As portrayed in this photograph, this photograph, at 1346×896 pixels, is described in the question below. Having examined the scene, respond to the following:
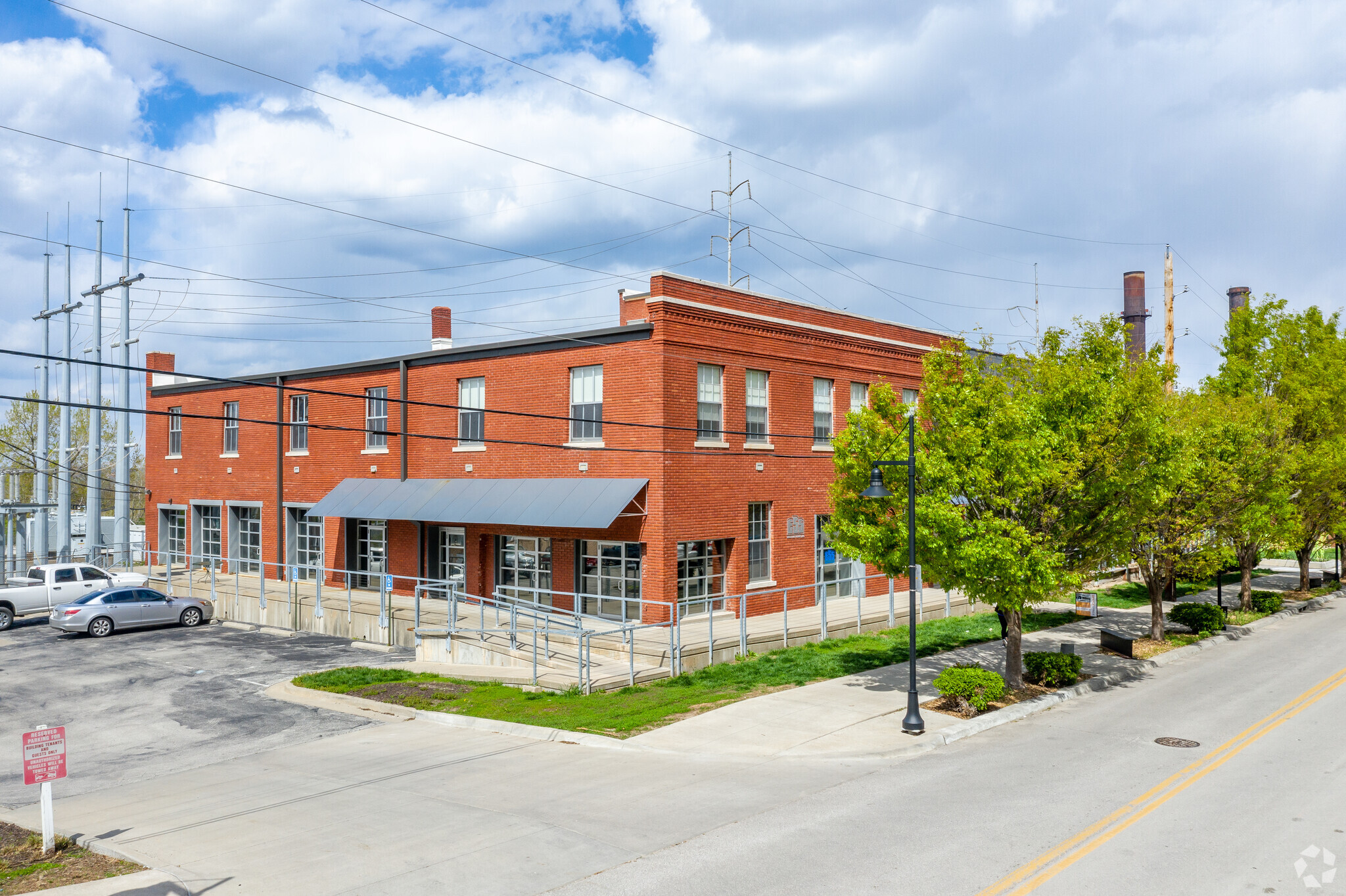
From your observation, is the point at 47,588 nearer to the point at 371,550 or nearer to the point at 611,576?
the point at 371,550

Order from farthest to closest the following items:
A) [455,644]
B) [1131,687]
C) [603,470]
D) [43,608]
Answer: [43,608], [603,470], [455,644], [1131,687]

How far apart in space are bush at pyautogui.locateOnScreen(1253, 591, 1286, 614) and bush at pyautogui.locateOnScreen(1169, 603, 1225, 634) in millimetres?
6333

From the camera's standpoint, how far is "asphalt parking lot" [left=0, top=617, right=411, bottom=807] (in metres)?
15.9

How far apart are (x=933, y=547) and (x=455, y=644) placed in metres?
13.0

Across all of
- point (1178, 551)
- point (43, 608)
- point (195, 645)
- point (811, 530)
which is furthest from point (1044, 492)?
point (43, 608)

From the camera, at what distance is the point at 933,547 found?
17.5 m

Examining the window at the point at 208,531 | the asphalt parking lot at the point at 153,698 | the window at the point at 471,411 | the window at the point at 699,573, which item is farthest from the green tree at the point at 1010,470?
the window at the point at 208,531

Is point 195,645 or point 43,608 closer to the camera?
point 195,645

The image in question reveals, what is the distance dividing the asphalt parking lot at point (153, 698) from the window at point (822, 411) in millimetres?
14228

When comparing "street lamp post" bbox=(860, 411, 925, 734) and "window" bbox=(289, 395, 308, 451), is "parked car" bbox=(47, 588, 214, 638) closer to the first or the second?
"window" bbox=(289, 395, 308, 451)

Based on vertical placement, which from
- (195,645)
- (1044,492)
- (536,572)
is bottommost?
(195,645)

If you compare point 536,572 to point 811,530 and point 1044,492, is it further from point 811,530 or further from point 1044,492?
point 1044,492

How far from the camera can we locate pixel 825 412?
30.2 meters

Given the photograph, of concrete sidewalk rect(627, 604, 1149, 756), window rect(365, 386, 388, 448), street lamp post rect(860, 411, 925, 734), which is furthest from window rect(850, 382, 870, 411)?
window rect(365, 386, 388, 448)
